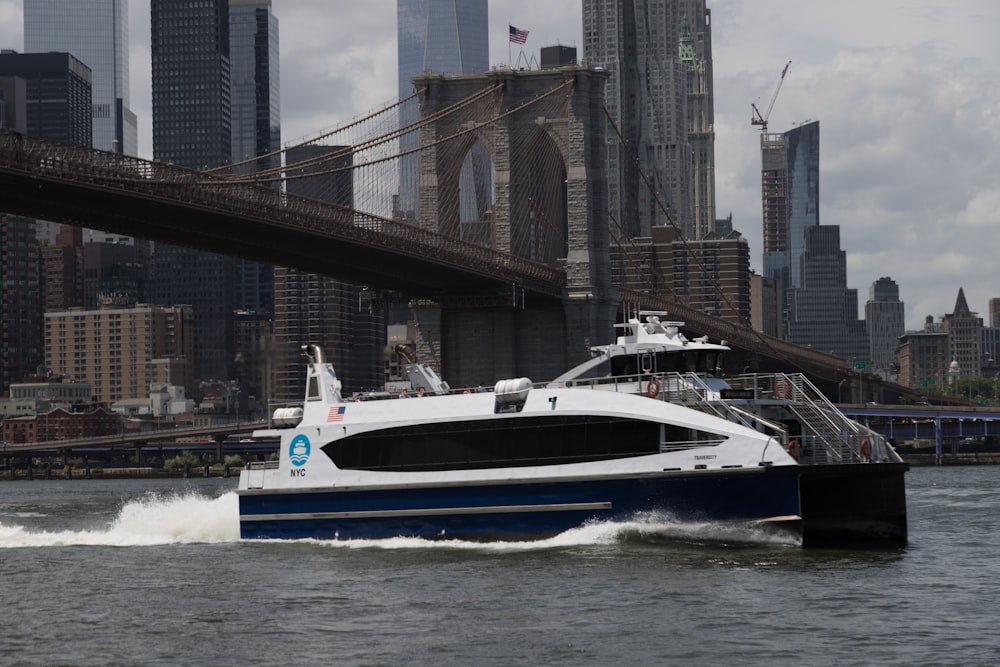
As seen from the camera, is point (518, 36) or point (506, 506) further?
point (518, 36)

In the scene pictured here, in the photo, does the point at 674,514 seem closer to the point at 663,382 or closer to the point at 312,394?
the point at 663,382

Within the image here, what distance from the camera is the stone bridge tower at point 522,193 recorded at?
8231 cm

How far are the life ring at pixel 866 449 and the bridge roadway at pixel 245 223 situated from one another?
2963 cm

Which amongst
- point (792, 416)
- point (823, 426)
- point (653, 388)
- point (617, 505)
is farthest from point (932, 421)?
point (617, 505)

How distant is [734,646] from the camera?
22.4 m

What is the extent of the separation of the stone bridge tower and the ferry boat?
154 ft

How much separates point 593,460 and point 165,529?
11.0m

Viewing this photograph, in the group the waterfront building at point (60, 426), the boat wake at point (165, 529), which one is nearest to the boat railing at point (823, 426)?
the boat wake at point (165, 529)

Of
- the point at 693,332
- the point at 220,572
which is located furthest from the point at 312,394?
Result: the point at 693,332

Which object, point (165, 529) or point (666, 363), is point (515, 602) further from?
point (165, 529)

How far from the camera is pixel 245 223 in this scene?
63531 mm

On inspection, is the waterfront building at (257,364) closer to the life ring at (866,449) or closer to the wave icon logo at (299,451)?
the wave icon logo at (299,451)

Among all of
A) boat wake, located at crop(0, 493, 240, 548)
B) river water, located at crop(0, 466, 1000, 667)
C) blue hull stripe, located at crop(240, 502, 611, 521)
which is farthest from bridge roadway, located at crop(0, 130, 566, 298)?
blue hull stripe, located at crop(240, 502, 611, 521)

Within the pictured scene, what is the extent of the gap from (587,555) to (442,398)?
463 cm
